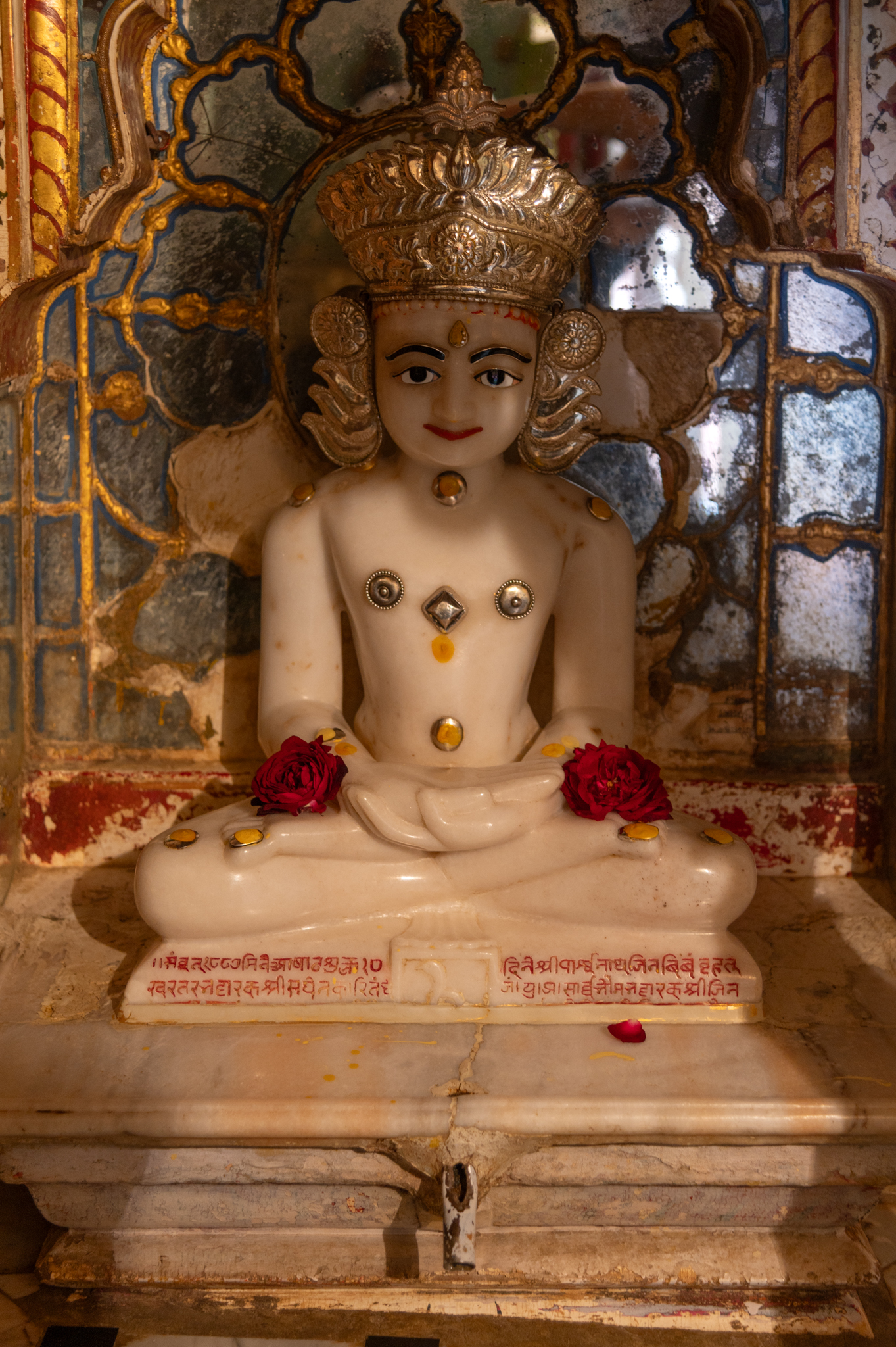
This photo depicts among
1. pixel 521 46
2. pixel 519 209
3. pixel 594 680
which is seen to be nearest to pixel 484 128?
pixel 519 209

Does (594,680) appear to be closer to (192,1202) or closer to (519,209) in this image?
(519,209)

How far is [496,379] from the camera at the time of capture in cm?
255

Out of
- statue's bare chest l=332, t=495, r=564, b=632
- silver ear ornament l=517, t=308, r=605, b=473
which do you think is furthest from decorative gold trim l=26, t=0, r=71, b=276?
silver ear ornament l=517, t=308, r=605, b=473

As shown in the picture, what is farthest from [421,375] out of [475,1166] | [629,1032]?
[475,1166]

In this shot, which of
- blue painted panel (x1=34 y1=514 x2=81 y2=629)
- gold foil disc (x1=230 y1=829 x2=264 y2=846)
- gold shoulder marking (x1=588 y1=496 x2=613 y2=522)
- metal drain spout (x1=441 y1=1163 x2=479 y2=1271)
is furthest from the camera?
blue painted panel (x1=34 y1=514 x2=81 y2=629)

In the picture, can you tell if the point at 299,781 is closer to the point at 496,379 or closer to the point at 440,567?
the point at 440,567

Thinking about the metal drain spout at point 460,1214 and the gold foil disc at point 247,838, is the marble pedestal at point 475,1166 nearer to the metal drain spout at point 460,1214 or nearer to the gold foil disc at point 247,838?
the metal drain spout at point 460,1214

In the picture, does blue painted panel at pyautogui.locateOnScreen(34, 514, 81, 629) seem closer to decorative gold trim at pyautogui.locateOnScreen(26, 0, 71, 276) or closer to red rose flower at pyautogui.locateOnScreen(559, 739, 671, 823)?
decorative gold trim at pyautogui.locateOnScreen(26, 0, 71, 276)

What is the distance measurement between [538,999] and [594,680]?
2.59 ft

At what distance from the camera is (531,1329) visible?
1.98 metres

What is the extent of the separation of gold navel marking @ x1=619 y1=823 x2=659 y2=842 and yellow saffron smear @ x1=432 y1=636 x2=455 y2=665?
1.95 ft

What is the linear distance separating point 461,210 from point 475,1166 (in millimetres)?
1915

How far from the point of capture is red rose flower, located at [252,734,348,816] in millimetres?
2402

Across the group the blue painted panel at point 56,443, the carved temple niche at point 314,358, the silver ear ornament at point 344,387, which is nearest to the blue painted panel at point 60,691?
the carved temple niche at point 314,358
